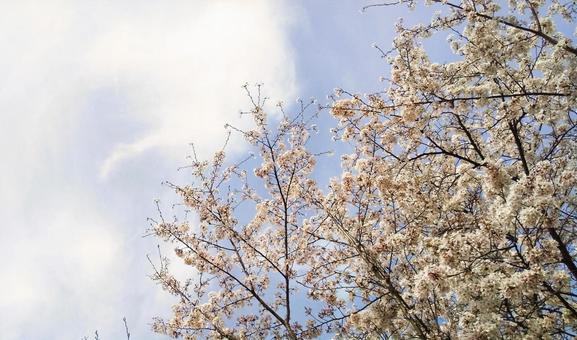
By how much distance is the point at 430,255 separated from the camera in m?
7.84

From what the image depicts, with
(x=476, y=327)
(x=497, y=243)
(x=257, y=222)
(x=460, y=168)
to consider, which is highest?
(x=257, y=222)

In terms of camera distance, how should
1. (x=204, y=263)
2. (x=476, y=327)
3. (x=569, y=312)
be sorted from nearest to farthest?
(x=476, y=327) < (x=569, y=312) < (x=204, y=263)

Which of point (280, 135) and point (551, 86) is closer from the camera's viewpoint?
point (551, 86)

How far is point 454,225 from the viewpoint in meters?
10.1

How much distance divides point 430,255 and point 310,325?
3647mm

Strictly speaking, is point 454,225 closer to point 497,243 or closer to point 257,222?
point 497,243

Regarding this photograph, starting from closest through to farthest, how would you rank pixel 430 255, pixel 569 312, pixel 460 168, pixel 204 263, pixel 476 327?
pixel 476 327
pixel 430 255
pixel 569 312
pixel 460 168
pixel 204 263

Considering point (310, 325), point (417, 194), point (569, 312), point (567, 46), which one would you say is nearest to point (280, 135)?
point (417, 194)

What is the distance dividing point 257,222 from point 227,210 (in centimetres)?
86

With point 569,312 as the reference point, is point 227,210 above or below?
above

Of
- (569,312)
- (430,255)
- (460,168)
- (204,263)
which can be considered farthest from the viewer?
(204,263)

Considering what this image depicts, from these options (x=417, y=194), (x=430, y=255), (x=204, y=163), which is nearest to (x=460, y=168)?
(x=417, y=194)

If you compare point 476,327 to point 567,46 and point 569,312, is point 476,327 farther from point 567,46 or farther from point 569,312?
point 567,46

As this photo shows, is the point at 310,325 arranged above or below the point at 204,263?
below
